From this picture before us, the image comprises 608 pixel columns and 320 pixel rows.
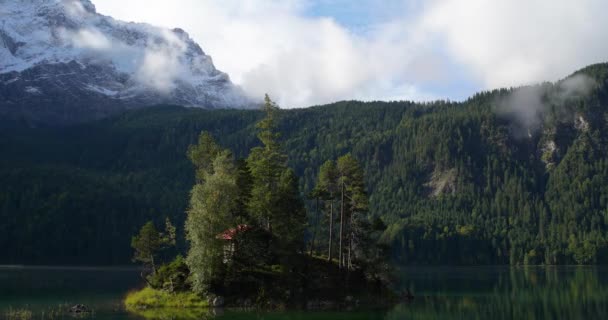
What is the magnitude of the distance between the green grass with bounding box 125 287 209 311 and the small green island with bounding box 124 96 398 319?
118mm

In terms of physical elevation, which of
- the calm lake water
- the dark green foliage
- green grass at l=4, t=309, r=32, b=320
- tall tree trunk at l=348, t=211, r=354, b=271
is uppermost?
tall tree trunk at l=348, t=211, r=354, b=271

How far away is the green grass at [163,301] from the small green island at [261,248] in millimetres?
118

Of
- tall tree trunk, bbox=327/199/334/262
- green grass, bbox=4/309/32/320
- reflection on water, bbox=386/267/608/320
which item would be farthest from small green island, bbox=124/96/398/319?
green grass, bbox=4/309/32/320

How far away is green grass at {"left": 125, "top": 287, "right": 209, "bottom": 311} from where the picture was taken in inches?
3159

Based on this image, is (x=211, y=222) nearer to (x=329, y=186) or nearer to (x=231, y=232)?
(x=231, y=232)

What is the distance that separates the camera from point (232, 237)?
276 feet

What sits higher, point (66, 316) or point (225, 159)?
point (225, 159)

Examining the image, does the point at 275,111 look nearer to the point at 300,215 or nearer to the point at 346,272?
the point at 300,215

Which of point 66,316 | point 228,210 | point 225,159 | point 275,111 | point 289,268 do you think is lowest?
point 66,316

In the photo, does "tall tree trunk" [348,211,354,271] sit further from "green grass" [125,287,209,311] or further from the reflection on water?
"green grass" [125,287,209,311]

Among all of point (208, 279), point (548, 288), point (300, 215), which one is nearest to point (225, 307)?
point (208, 279)

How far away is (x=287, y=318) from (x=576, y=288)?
213 feet

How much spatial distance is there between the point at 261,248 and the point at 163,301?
13106 millimetres

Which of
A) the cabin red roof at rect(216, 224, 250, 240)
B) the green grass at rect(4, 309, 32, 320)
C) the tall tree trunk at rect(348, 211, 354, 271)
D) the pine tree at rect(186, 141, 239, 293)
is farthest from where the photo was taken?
the tall tree trunk at rect(348, 211, 354, 271)
